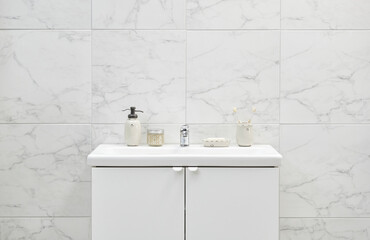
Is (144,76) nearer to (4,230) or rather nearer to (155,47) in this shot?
(155,47)

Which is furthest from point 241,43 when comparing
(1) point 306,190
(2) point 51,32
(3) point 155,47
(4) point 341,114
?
(2) point 51,32

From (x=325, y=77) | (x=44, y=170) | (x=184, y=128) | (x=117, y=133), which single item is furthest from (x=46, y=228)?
(x=325, y=77)

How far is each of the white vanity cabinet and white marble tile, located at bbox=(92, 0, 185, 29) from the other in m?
0.59

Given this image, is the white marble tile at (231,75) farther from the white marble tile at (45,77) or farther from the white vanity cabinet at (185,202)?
the white marble tile at (45,77)

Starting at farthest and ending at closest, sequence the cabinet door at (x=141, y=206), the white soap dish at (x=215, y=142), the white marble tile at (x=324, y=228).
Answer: the white marble tile at (x=324, y=228) < the white soap dish at (x=215, y=142) < the cabinet door at (x=141, y=206)

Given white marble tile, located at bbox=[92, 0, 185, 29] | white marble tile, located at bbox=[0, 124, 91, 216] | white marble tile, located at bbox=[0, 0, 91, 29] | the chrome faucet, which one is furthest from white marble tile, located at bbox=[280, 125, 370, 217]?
white marble tile, located at bbox=[0, 0, 91, 29]

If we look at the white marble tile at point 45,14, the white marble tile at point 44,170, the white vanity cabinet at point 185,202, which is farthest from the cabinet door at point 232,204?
the white marble tile at point 45,14

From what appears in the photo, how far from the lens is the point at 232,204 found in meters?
1.52

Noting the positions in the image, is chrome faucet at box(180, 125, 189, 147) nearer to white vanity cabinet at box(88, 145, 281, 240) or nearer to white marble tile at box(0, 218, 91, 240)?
white vanity cabinet at box(88, 145, 281, 240)

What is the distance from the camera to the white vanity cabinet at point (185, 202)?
59.6 inches

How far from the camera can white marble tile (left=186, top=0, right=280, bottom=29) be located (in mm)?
1792

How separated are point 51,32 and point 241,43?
80cm

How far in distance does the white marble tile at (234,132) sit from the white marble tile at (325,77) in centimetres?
7

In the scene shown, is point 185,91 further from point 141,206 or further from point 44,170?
point 44,170
